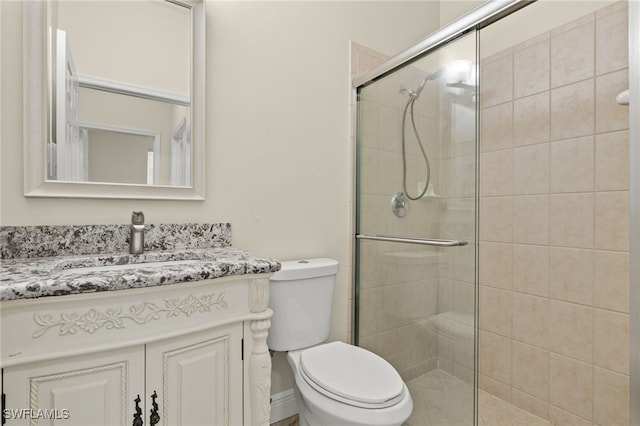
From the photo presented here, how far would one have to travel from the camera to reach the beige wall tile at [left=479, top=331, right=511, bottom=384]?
190 centimetres

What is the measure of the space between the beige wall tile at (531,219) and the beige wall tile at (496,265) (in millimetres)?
103

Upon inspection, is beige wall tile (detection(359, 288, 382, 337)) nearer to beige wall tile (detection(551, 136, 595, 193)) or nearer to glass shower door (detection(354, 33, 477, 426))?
glass shower door (detection(354, 33, 477, 426))

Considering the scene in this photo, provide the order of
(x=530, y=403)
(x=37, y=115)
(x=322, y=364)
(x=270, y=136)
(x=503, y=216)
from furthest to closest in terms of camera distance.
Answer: (x=503, y=216) → (x=530, y=403) → (x=270, y=136) → (x=322, y=364) → (x=37, y=115)

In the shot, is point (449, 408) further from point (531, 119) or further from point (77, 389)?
point (531, 119)

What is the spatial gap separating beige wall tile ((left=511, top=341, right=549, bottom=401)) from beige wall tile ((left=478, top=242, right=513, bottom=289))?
34 cm

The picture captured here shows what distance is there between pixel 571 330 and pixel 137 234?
1987 millimetres

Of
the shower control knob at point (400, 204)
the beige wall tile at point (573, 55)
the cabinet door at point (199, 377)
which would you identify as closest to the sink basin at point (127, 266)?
the cabinet door at point (199, 377)

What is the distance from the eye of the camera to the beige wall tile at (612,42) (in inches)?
58.5

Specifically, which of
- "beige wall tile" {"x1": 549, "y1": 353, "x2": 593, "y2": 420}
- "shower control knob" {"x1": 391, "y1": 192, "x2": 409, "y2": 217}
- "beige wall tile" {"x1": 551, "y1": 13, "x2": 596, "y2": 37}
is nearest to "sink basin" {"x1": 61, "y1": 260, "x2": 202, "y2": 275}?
"shower control knob" {"x1": 391, "y1": 192, "x2": 409, "y2": 217}

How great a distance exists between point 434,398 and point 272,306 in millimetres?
825

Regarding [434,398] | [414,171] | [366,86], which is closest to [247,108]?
[366,86]

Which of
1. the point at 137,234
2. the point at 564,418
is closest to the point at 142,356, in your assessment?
the point at 137,234

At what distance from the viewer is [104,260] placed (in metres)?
1.13

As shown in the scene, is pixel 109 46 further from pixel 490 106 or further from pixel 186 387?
pixel 490 106
